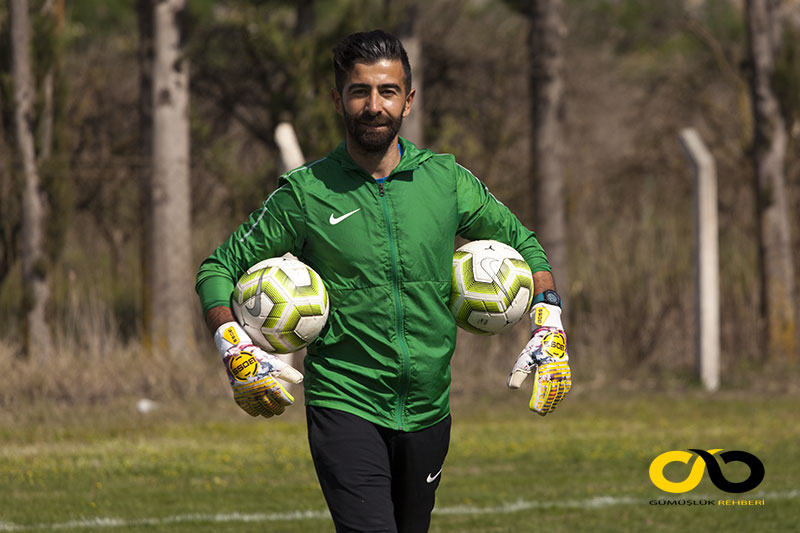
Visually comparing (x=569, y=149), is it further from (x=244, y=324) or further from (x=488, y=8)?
(x=244, y=324)

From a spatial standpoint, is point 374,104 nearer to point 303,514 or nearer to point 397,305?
point 397,305

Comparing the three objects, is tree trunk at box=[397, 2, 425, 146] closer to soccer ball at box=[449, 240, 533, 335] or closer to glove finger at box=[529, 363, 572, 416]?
soccer ball at box=[449, 240, 533, 335]

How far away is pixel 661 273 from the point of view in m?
14.8

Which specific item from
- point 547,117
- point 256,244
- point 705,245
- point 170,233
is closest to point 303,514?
point 256,244

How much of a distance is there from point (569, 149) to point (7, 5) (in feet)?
49.7

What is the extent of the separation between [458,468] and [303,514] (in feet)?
6.33

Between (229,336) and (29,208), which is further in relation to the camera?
(29,208)

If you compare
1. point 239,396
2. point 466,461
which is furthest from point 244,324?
point 466,461

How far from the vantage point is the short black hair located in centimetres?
445

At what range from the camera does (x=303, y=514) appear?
774 cm

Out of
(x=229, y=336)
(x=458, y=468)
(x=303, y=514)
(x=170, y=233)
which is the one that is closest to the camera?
(x=229, y=336)

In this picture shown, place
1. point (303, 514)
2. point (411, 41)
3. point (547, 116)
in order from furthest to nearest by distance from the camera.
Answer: point (411, 41)
point (547, 116)
point (303, 514)

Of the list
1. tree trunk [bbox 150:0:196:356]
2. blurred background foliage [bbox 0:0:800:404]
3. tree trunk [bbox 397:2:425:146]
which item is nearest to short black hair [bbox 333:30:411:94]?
blurred background foliage [bbox 0:0:800:404]

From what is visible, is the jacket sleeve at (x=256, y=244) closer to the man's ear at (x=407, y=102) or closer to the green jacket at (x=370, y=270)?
the green jacket at (x=370, y=270)
